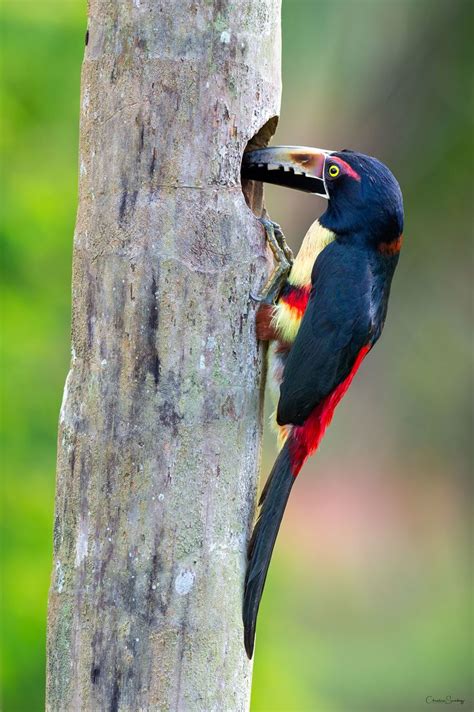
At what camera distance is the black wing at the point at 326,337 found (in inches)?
124

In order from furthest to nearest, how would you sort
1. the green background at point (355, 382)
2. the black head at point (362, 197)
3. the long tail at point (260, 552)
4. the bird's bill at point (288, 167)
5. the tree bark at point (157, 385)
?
the green background at point (355, 382) → the black head at point (362, 197) → the bird's bill at point (288, 167) → the long tail at point (260, 552) → the tree bark at point (157, 385)

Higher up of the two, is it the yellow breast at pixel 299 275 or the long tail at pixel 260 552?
the yellow breast at pixel 299 275

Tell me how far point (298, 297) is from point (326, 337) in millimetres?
155

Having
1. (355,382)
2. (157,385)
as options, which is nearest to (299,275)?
(157,385)

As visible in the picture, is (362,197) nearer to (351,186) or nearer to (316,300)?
(351,186)

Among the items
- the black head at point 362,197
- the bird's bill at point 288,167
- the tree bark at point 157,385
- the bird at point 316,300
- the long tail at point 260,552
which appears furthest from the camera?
the black head at point 362,197

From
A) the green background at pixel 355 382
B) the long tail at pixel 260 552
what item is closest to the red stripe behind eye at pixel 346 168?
the long tail at pixel 260 552

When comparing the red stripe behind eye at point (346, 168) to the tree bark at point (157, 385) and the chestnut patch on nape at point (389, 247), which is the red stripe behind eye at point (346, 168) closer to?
the chestnut patch on nape at point (389, 247)

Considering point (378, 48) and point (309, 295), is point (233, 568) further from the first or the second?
point (378, 48)

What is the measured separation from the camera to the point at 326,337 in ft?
10.4

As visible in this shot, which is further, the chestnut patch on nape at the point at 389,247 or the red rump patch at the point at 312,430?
the chestnut patch on nape at the point at 389,247

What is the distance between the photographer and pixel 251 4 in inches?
119

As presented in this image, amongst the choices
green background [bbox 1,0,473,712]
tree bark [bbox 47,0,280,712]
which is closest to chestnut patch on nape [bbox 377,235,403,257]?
tree bark [bbox 47,0,280,712]

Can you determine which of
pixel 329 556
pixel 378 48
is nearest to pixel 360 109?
pixel 378 48
